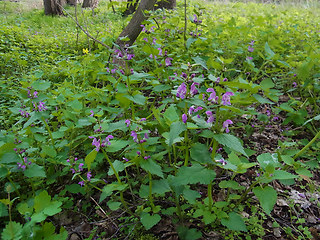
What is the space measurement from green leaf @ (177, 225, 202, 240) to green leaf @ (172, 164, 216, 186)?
0.48 meters

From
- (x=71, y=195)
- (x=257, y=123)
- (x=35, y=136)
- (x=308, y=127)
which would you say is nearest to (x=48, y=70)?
(x=35, y=136)

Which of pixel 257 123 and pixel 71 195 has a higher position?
pixel 257 123

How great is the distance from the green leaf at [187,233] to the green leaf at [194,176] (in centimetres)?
48

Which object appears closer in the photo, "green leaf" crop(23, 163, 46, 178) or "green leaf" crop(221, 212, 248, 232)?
"green leaf" crop(221, 212, 248, 232)

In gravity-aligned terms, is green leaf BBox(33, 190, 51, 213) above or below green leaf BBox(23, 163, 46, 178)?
above

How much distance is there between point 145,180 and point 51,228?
73cm

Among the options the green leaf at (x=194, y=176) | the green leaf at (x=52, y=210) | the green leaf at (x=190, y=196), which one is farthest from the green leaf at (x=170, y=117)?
the green leaf at (x=52, y=210)

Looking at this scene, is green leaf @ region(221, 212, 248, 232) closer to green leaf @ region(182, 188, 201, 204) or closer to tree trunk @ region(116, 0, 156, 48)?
green leaf @ region(182, 188, 201, 204)

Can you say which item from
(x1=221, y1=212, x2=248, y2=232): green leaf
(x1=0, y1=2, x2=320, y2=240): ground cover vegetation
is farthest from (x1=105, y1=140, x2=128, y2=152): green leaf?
(x1=221, y1=212, x2=248, y2=232): green leaf

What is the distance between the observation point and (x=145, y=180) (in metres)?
1.90

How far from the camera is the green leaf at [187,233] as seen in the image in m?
1.58

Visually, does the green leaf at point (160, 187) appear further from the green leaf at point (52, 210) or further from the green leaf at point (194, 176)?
the green leaf at point (52, 210)

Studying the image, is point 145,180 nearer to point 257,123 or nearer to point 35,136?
point 35,136

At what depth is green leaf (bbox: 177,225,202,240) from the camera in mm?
1580
